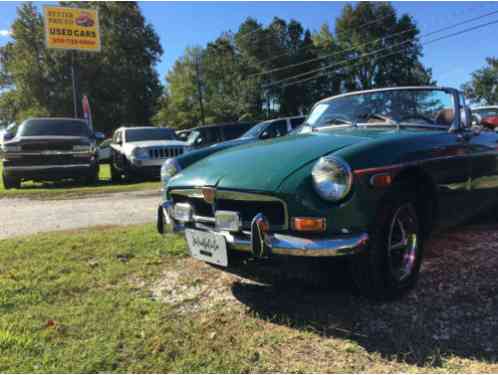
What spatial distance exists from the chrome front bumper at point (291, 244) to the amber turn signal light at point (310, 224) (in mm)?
59

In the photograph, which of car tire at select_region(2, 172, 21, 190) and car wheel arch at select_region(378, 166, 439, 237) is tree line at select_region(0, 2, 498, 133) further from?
car wheel arch at select_region(378, 166, 439, 237)

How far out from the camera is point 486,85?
203ft

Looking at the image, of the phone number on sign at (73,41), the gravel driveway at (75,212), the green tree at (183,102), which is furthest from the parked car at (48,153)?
the green tree at (183,102)

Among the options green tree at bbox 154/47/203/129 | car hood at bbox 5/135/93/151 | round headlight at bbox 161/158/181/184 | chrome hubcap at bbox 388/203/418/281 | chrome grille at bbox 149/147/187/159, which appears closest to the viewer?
chrome hubcap at bbox 388/203/418/281

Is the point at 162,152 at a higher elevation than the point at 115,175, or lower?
higher

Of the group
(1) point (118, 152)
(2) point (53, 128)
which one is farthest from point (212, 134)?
(2) point (53, 128)

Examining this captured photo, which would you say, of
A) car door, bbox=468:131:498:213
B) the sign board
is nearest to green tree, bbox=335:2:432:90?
the sign board

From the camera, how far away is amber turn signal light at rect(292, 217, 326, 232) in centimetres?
248

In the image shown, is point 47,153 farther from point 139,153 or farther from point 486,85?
point 486,85

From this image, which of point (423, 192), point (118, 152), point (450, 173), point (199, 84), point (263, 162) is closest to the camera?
point (263, 162)

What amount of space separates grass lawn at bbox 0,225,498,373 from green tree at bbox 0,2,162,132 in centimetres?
4183

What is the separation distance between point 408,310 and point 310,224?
2.93 feet

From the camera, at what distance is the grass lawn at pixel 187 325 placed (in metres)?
2.17

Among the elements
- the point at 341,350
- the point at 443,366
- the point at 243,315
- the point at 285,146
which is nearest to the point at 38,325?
the point at 243,315
